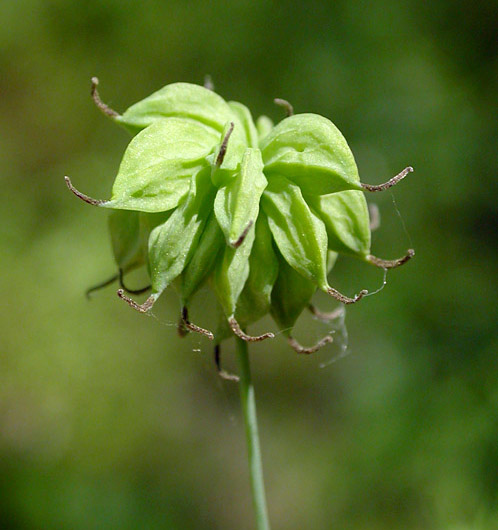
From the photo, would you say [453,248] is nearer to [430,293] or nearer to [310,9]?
[430,293]

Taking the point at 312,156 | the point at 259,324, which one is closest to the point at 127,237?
the point at 312,156

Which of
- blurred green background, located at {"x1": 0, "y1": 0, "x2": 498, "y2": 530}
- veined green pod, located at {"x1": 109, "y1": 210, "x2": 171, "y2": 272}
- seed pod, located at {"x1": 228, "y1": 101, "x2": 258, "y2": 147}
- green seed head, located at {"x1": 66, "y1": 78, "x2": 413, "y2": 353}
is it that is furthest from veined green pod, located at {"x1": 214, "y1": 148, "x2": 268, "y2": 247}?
blurred green background, located at {"x1": 0, "y1": 0, "x2": 498, "y2": 530}

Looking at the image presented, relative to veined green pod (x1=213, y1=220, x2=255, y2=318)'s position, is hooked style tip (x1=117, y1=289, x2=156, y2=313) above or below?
below

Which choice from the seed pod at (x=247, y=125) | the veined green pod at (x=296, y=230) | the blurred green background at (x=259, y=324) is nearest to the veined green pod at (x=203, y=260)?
the veined green pod at (x=296, y=230)

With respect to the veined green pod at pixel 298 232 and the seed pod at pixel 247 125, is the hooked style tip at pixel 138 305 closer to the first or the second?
the veined green pod at pixel 298 232

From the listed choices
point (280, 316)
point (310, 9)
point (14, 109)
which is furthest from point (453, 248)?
point (14, 109)

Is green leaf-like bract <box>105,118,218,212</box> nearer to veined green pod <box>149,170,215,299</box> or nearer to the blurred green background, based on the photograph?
veined green pod <box>149,170,215,299</box>
